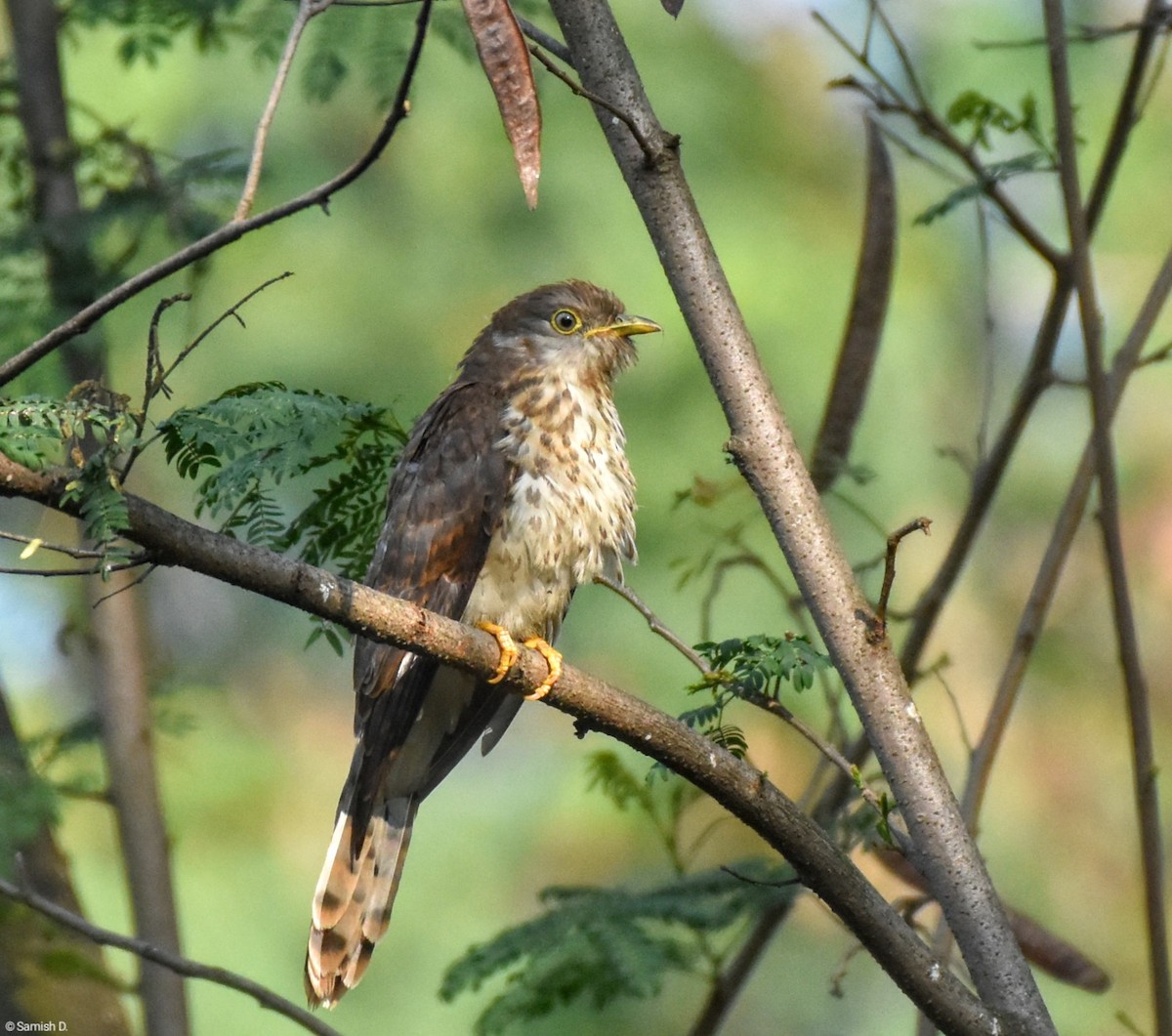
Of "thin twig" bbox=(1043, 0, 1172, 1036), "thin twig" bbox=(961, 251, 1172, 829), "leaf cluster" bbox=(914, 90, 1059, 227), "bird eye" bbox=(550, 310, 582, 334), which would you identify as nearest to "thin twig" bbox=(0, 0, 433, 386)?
"thin twig" bbox=(1043, 0, 1172, 1036)

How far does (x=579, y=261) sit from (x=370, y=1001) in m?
3.82

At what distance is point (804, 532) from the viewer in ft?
7.95

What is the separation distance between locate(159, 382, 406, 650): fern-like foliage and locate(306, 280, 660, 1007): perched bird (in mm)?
238

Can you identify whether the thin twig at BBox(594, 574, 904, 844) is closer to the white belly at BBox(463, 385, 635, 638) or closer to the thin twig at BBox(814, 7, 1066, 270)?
the white belly at BBox(463, 385, 635, 638)

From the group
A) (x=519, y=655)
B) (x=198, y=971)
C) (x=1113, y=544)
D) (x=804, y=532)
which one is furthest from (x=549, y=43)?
(x=198, y=971)

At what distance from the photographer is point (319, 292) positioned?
7504 mm

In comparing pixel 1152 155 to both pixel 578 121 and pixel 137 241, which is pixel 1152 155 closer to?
pixel 578 121

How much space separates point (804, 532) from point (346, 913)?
1.70 m

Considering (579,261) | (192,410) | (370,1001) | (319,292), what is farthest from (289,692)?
(192,410)

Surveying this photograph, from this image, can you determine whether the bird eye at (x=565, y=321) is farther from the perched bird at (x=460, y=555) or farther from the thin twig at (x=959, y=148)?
the thin twig at (x=959, y=148)

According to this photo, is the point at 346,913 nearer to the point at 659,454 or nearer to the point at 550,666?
the point at 550,666

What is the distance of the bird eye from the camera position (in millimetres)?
4086

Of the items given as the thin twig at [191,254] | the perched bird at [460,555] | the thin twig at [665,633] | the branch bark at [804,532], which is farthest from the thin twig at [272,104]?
the perched bird at [460,555]

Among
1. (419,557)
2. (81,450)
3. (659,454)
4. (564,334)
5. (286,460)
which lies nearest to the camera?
(81,450)
